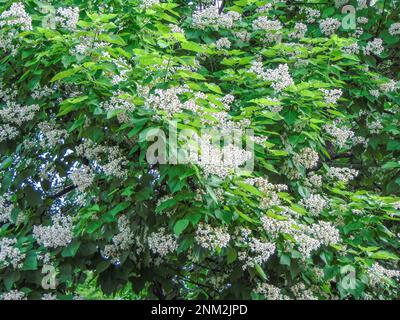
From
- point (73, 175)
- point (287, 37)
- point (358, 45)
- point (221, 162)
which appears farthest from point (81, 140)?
point (358, 45)

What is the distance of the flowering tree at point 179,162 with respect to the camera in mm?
4641

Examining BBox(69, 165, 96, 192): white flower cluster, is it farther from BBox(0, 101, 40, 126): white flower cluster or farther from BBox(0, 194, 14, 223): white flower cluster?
BBox(0, 194, 14, 223): white flower cluster

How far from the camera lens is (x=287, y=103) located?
5328mm

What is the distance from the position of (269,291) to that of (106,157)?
1617mm

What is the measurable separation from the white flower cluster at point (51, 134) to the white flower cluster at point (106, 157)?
0.84 ft

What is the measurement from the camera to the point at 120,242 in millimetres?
5188

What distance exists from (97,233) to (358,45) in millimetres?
3226

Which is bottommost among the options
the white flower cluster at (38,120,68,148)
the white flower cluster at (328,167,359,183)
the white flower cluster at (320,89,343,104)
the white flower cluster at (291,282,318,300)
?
the white flower cluster at (291,282,318,300)

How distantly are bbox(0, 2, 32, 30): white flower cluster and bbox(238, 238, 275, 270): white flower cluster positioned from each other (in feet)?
8.13

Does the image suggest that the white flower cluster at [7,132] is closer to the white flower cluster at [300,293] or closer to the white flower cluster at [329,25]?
the white flower cluster at [300,293]

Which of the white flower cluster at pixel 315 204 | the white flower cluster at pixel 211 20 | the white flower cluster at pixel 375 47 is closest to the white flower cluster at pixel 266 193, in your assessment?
the white flower cluster at pixel 315 204

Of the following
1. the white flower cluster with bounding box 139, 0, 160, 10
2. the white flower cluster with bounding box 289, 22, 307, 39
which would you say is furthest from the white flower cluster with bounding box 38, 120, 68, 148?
the white flower cluster with bounding box 289, 22, 307, 39

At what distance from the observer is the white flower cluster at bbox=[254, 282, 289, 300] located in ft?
16.8

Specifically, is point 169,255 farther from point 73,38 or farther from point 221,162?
point 73,38
